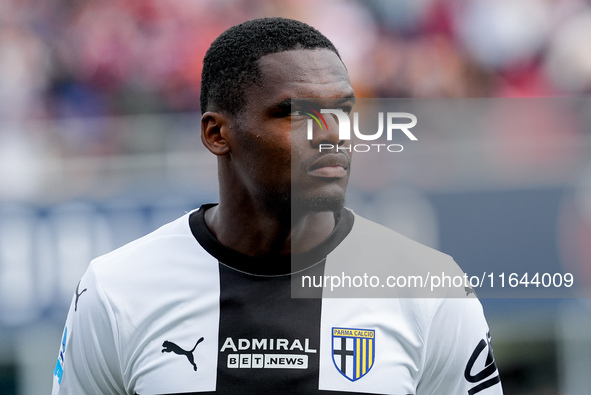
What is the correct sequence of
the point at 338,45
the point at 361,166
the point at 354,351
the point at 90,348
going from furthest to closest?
the point at 338,45, the point at 361,166, the point at 90,348, the point at 354,351

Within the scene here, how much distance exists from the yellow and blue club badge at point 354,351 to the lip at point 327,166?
421 mm

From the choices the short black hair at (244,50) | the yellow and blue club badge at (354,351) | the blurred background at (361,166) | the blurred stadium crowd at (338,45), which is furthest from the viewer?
the blurred stadium crowd at (338,45)

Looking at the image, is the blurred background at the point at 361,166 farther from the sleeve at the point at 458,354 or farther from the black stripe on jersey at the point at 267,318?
the black stripe on jersey at the point at 267,318

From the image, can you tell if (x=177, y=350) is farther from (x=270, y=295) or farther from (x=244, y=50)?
(x=244, y=50)

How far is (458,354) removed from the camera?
87.4 inches

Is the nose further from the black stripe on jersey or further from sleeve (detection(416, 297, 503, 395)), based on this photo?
sleeve (detection(416, 297, 503, 395))

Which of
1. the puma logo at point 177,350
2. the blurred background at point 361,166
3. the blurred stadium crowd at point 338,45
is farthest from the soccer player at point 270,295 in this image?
the blurred stadium crowd at point 338,45

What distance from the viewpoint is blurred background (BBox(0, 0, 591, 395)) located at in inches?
183

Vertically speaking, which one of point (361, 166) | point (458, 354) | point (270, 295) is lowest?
point (458, 354)

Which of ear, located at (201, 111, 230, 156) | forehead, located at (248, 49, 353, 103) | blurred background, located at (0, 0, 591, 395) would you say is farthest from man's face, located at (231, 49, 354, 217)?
blurred background, located at (0, 0, 591, 395)

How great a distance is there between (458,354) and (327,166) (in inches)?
24.6

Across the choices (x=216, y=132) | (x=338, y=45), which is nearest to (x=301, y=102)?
(x=216, y=132)

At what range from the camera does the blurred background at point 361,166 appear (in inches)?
183

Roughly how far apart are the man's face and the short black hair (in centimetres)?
3
